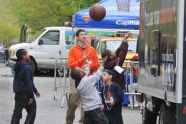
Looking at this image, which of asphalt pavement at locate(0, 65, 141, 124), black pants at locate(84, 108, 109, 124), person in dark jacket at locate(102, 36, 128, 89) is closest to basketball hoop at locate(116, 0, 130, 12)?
asphalt pavement at locate(0, 65, 141, 124)

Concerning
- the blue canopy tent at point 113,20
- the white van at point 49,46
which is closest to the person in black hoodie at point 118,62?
the blue canopy tent at point 113,20

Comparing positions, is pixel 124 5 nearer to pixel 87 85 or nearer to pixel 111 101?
pixel 111 101

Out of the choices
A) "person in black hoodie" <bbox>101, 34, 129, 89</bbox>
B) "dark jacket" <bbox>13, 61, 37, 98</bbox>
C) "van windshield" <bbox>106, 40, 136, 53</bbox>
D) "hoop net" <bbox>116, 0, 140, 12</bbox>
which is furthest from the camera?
"hoop net" <bbox>116, 0, 140, 12</bbox>

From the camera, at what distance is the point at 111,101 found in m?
9.76

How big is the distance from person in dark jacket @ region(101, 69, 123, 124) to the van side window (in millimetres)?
19579

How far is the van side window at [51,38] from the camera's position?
2936 cm

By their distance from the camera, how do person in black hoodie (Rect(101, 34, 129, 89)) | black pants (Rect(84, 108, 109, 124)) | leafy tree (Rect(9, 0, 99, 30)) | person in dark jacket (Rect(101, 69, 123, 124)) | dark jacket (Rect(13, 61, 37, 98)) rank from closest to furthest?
black pants (Rect(84, 108, 109, 124)), person in dark jacket (Rect(101, 69, 123, 124)), dark jacket (Rect(13, 61, 37, 98)), person in black hoodie (Rect(101, 34, 129, 89)), leafy tree (Rect(9, 0, 99, 30))

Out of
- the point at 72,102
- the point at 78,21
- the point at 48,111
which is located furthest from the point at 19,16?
the point at 72,102

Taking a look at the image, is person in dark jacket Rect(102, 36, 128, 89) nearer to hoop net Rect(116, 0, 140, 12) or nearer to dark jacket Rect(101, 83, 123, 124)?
dark jacket Rect(101, 83, 123, 124)

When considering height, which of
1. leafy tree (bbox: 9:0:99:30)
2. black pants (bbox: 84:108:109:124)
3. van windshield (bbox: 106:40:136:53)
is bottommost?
black pants (bbox: 84:108:109:124)

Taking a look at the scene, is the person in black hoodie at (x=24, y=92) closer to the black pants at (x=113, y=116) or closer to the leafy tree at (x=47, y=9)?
the black pants at (x=113, y=116)

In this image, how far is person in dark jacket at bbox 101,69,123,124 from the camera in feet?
32.1

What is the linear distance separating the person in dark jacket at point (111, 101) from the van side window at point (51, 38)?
1958 centimetres

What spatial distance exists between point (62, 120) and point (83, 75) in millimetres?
4785
